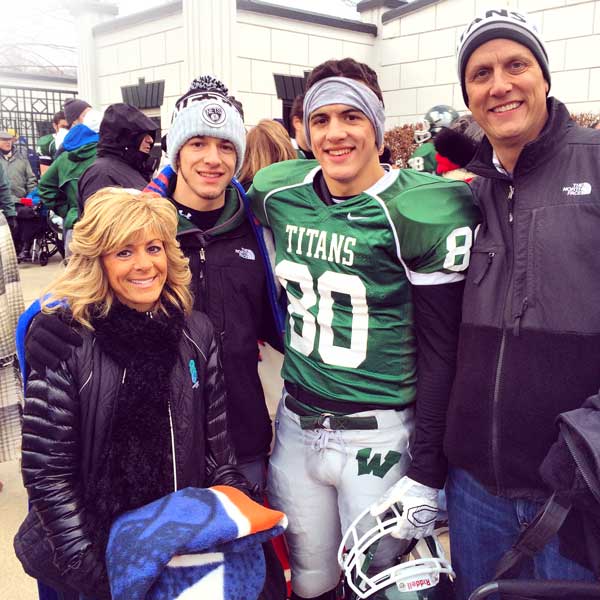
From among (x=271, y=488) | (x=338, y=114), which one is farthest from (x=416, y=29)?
(x=271, y=488)

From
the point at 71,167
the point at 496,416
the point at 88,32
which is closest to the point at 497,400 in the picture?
the point at 496,416

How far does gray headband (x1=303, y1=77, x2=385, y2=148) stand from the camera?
215cm

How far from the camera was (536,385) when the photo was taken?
1.67 m

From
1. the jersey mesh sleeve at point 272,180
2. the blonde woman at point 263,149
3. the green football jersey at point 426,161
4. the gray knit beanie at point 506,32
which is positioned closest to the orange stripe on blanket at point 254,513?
the jersey mesh sleeve at point 272,180

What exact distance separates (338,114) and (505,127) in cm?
65

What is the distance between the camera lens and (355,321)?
2.14 m

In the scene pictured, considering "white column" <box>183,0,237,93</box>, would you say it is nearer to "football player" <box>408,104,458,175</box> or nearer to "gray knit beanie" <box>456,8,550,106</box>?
"football player" <box>408,104,458,175</box>

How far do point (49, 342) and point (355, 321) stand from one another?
99 centimetres

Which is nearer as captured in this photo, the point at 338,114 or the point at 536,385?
the point at 536,385

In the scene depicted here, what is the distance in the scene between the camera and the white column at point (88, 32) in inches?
384

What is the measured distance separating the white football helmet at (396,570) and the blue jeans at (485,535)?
61mm

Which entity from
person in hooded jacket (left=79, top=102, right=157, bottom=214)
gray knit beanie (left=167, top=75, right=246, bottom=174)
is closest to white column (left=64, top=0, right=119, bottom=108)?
person in hooded jacket (left=79, top=102, right=157, bottom=214)

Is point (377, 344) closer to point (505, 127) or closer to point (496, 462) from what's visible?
point (496, 462)

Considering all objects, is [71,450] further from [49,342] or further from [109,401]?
[49,342]
